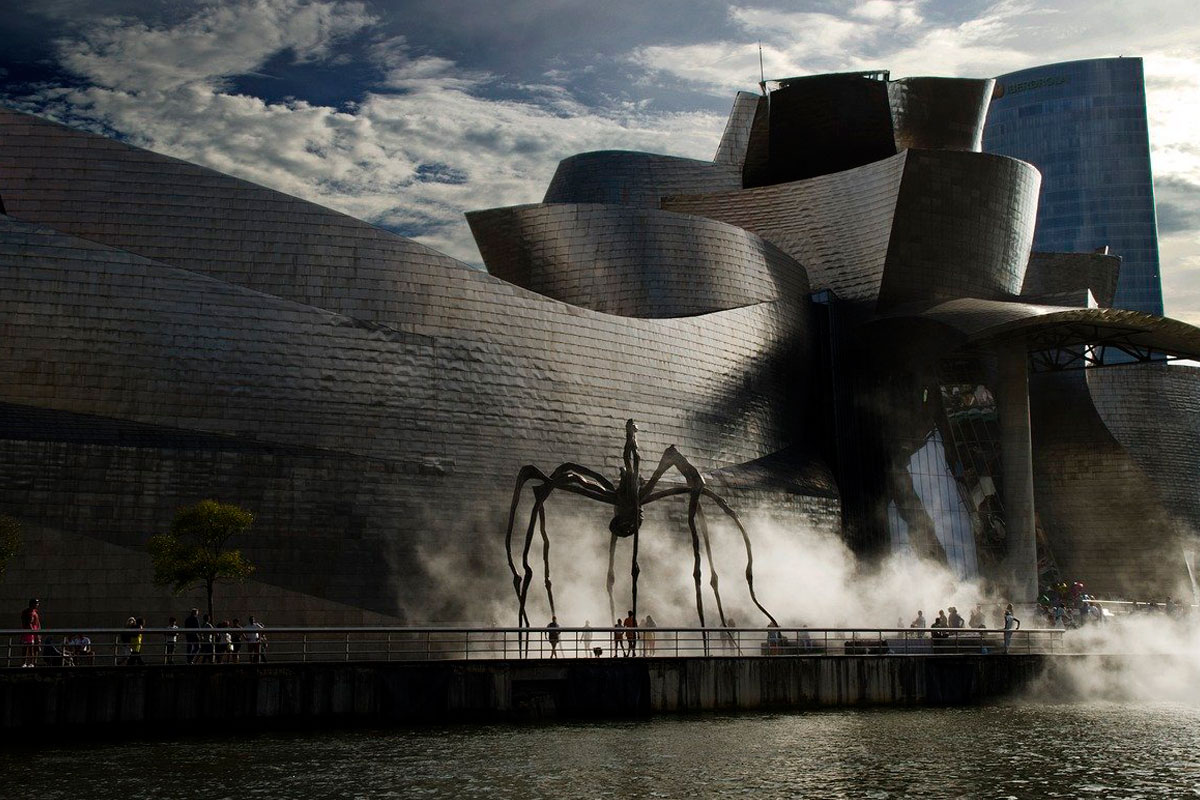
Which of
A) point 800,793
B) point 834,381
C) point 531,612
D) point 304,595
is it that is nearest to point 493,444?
point 531,612

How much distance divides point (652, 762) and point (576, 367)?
53.0ft

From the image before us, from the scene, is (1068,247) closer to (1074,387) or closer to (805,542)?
(1074,387)

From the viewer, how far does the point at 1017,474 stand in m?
37.2

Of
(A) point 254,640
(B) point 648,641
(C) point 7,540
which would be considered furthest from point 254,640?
(B) point 648,641

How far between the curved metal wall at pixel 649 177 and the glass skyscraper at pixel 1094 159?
7242cm

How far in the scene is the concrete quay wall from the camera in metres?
17.3

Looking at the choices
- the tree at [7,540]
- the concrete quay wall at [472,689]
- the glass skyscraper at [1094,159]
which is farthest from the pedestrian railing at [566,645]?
the glass skyscraper at [1094,159]

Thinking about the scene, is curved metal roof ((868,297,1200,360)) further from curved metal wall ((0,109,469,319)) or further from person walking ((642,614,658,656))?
curved metal wall ((0,109,469,319))

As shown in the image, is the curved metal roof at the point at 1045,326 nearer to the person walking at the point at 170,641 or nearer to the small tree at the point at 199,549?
the small tree at the point at 199,549

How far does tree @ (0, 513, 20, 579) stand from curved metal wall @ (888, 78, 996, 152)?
102ft

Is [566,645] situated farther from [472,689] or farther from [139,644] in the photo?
[139,644]

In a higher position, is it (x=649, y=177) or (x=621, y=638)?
(x=649, y=177)

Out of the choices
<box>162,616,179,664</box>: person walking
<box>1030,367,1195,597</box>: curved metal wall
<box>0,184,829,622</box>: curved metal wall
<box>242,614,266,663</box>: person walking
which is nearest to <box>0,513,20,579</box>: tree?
<box>0,184,829,622</box>: curved metal wall

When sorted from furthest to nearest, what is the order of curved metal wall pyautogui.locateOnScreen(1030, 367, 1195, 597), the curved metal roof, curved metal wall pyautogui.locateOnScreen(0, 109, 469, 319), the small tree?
curved metal wall pyautogui.locateOnScreen(1030, 367, 1195, 597)
the curved metal roof
curved metal wall pyautogui.locateOnScreen(0, 109, 469, 319)
the small tree
